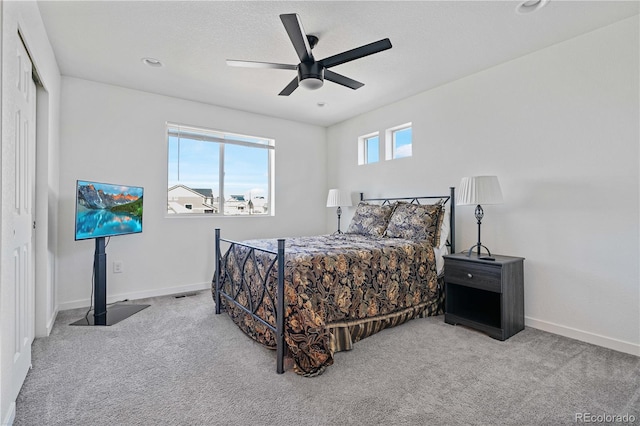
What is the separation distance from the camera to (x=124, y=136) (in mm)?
3799

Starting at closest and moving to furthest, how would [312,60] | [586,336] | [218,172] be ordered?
1. [312,60]
2. [586,336]
3. [218,172]

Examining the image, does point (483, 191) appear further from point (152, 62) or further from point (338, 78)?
point (152, 62)

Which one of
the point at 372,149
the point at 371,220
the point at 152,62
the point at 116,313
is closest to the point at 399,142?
the point at 372,149

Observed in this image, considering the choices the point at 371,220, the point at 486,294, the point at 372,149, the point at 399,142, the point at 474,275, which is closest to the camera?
the point at 474,275

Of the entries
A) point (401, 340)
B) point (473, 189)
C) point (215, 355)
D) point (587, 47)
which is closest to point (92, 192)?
point (215, 355)

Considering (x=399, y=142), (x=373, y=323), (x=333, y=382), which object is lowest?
(x=333, y=382)

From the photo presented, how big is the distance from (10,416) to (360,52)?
290 centimetres

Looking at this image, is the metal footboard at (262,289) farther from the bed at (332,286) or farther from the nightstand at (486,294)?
the nightstand at (486,294)

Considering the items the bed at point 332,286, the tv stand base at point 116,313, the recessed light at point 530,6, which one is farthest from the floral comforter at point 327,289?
the recessed light at point 530,6

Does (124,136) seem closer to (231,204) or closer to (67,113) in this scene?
(67,113)

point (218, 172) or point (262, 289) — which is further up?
point (218, 172)

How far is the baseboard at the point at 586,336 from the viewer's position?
238 centimetres

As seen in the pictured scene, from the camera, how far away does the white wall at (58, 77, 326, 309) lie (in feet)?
11.4

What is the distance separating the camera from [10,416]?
1.54 metres
